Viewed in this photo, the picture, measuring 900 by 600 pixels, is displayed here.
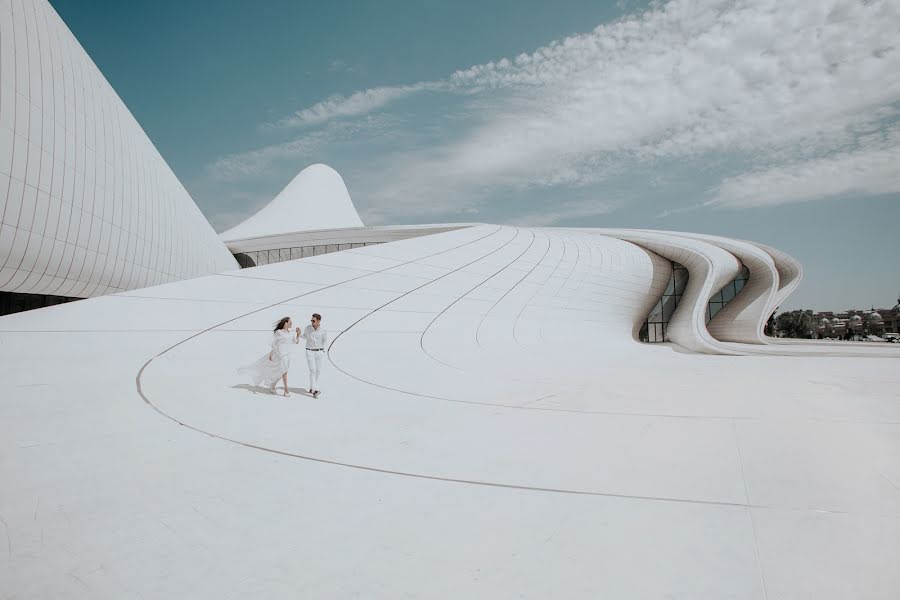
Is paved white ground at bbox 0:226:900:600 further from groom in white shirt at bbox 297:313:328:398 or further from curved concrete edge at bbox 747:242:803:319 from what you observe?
curved concrete edge at bbox 747:242:803:319

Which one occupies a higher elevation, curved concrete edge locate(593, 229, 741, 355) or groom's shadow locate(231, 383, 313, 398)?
curved concrete edge locate(593, 229, 741, 355)

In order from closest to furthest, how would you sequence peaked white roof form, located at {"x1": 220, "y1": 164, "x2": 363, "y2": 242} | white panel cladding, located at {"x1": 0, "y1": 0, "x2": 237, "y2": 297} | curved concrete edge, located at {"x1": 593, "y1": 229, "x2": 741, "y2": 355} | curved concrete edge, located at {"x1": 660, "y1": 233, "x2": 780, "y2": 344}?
white panel cladding, located at {"x1": 0, "y1": 0, "x2": 237, "y2": 297}
curved concrete edge, located at {"x1": 593, "y1": 229, "x2": 741, "y2": 355}
curved concrete edge, located at {"x1": 660, "y1": 233, "x2": 780, "y2": 344}
peaked white roof form, located at {"x1": 220, "y1": 164, "x2": 363, "y2": 242}

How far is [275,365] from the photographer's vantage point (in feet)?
19.3

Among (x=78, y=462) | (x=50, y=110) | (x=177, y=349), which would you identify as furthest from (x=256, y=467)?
(x=50, y=110)

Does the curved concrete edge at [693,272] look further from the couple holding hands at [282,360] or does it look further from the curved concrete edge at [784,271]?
the couple holding hands at [282,360]

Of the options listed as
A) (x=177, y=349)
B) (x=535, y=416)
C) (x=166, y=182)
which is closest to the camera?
(x=535, y=416)

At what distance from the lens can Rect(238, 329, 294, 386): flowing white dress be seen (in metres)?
5.84

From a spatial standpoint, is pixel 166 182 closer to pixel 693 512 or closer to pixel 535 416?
pixel 535 416

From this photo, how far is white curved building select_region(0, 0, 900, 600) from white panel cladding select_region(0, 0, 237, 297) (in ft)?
0.17

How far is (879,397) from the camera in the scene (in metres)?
5.36

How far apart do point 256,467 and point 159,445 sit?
3.28 feet

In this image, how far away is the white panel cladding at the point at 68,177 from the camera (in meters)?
6.81

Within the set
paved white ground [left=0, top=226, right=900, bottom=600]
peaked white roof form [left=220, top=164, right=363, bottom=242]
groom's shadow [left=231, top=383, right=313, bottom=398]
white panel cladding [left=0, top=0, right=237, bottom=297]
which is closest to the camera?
paved white ground [left=0, top=226, right=900, bottom=600]

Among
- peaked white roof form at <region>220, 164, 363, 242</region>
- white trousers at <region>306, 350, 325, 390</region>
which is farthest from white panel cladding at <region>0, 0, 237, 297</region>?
peaked white roof form at <region>220, 164, 363, 242</region>
